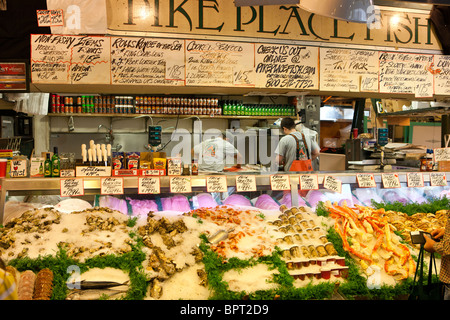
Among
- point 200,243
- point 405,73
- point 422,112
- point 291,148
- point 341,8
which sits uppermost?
point 341,8

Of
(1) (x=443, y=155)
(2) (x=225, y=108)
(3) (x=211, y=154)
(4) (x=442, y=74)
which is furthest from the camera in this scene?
(2) (x=225, y=108)

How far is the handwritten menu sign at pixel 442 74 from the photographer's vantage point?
4.27 meters

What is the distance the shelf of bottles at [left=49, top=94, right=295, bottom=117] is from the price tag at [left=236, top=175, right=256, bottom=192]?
207 inches

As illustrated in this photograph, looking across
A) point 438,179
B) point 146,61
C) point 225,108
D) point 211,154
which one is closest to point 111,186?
point 146,61

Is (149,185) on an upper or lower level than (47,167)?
lower

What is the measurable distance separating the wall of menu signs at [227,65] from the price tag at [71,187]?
0.98 m

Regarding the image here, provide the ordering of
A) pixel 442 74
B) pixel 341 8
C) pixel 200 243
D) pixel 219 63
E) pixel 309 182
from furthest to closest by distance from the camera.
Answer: pixel 442 74
pixel 219 63
pixel 309 182
pixel 200 243
pixel 341 8

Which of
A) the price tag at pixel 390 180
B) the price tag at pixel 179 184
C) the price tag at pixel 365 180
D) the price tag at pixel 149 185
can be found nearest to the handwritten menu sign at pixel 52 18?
the price tag at pixel 149 185

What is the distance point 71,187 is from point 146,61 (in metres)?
1.37

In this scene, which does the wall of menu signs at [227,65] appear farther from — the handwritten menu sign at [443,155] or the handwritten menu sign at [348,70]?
the handwritten menu sign at [443,155]

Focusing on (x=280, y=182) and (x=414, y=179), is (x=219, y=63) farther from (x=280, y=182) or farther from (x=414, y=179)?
(x=414, y=179)

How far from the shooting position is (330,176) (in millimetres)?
3578

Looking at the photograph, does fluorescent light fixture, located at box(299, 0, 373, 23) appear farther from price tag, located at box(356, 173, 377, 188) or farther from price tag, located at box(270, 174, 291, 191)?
price tag, located at box(356, 173, 377, 188)

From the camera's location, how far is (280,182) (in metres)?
3.44
